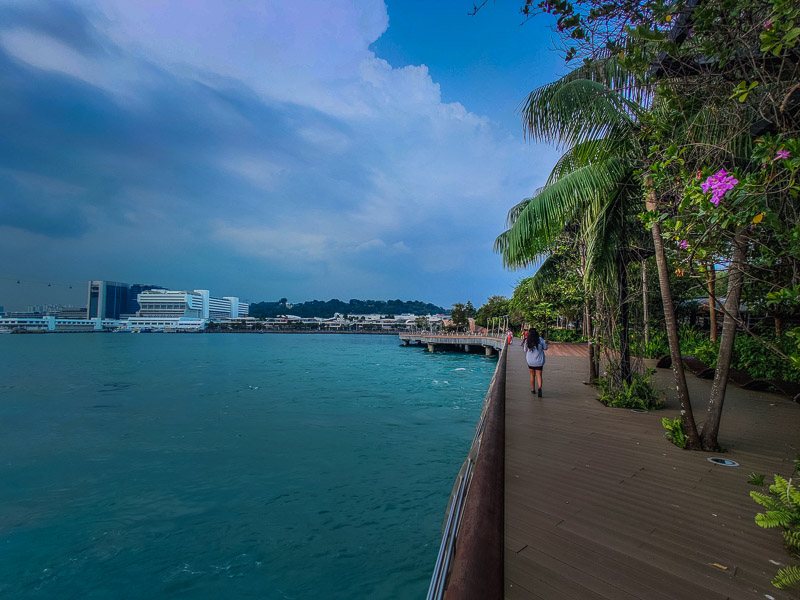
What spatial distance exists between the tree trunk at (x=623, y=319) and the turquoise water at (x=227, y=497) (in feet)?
12.1

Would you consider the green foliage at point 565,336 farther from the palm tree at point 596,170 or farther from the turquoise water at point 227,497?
the palm tree at point 596,170

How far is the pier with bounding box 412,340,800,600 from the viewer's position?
2174mm

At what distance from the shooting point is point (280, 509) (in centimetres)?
634

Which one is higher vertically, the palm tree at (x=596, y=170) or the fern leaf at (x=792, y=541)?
the palm tree at (x=596, y=170)

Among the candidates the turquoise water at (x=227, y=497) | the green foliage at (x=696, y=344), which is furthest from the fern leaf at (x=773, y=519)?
the green foliage at (x=696, y=344)

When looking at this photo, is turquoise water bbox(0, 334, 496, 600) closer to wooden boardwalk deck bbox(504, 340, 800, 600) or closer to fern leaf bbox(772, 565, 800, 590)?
wooden boardwalk deck bbox(504, 340, 800, 600)

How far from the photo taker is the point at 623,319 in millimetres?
7070

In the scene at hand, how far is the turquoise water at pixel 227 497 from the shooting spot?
4.81 metres

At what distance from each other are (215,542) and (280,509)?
106cm

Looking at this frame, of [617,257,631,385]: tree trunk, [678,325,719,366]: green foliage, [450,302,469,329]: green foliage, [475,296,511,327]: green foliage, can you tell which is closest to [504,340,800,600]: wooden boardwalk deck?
[617,257,631,385]: tree trunk

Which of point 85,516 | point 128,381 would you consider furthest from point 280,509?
point 128,381

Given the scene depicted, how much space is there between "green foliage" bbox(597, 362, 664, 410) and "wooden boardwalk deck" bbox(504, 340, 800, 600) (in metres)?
0.96

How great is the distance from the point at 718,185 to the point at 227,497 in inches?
310

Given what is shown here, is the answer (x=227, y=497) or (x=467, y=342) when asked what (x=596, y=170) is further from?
(x=467, y=342)
